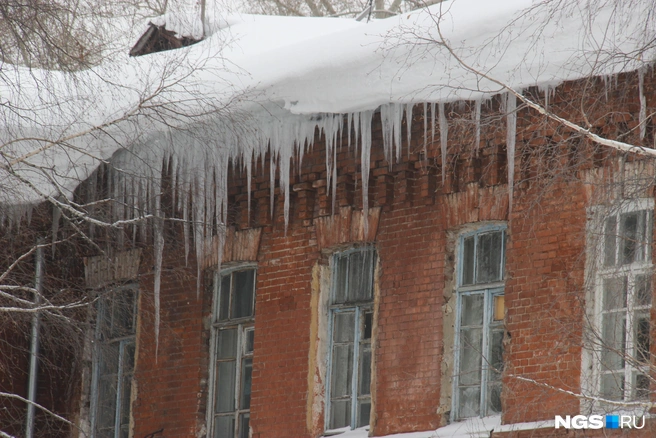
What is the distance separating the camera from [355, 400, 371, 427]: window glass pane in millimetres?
13156

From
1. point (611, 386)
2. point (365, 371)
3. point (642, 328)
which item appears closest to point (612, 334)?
point (642, 328)

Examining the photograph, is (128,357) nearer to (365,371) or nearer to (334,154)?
(365,371)

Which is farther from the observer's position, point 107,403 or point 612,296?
point 107,403

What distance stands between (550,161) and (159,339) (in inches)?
203

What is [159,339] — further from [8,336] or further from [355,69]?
[355,69]

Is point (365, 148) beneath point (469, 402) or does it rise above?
above

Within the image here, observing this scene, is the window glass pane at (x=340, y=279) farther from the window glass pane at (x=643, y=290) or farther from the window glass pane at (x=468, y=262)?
the window glass pane at (x=643, y=290)

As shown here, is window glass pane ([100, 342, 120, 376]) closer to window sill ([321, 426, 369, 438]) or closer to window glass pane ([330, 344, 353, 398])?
window glass pane ([330, 344, 353, 398])

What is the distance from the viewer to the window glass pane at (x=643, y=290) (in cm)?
1012

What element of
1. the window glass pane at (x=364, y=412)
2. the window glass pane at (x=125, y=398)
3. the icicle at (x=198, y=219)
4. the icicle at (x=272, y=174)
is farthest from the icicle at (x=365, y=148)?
the window glass pane at (x=125, y=398)

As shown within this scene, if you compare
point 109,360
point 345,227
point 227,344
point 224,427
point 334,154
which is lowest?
point 224,427

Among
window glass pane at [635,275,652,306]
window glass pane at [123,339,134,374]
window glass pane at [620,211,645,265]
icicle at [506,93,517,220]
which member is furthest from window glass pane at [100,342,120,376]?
window glass pane at [635,275,652,306]

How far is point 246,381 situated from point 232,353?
14.1 inches

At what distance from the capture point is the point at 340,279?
44.8 feet
